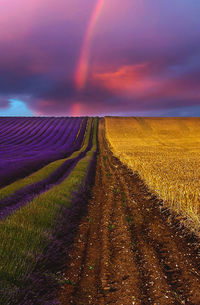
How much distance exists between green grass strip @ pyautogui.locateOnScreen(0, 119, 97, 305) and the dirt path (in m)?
0.98

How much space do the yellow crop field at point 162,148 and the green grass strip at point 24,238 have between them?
5069 mm

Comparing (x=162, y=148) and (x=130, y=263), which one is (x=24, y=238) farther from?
(x=162, y=148)

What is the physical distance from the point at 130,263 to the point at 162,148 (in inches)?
1474

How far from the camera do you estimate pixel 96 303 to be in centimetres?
428

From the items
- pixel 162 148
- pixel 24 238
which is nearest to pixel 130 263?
pixel 24 238

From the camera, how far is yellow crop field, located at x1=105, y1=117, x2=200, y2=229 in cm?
998

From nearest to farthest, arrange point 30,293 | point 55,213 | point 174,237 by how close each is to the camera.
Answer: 1. point 30,293
2. point 174,237
3. point 55,213

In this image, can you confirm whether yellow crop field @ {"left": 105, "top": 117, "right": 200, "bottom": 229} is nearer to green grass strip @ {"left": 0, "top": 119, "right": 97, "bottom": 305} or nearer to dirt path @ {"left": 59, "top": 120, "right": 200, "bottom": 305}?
dirt path @ {"left": 59, "top": 120, "right": 200, "bottom": 305}

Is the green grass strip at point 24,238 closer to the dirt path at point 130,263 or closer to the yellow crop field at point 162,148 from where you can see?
the dirt path at point 130,263

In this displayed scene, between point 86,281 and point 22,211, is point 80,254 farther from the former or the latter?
point 22,211

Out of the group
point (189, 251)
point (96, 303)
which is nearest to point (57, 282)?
point (96, 303)

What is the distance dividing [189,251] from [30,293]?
4.63 m

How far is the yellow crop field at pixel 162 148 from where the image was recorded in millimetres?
9975

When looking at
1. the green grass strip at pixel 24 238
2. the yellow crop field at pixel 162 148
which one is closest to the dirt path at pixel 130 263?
the green grass strip at pixel 24 238
